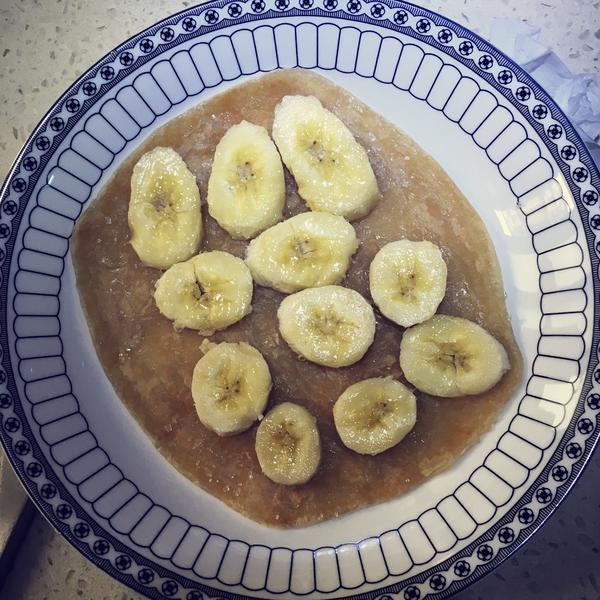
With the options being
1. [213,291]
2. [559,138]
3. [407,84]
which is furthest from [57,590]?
[559,138]

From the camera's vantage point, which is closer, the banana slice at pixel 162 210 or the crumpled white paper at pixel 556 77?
the banana slice at pixel 162 210

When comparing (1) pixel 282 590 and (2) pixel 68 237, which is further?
(2) pixel 68 237

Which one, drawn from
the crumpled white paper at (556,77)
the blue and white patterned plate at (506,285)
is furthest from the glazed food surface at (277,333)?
the crumpled white paper at (556,77)

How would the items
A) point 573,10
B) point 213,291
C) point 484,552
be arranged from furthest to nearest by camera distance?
point 573,10, point 213,291, point 484,552

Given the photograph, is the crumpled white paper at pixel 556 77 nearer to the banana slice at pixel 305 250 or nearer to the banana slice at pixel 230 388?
the banana slice at pixel 305 250

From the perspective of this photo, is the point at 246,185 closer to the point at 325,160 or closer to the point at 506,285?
the point at 325,160

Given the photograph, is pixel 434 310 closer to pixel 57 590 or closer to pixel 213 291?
pixel 213 291
